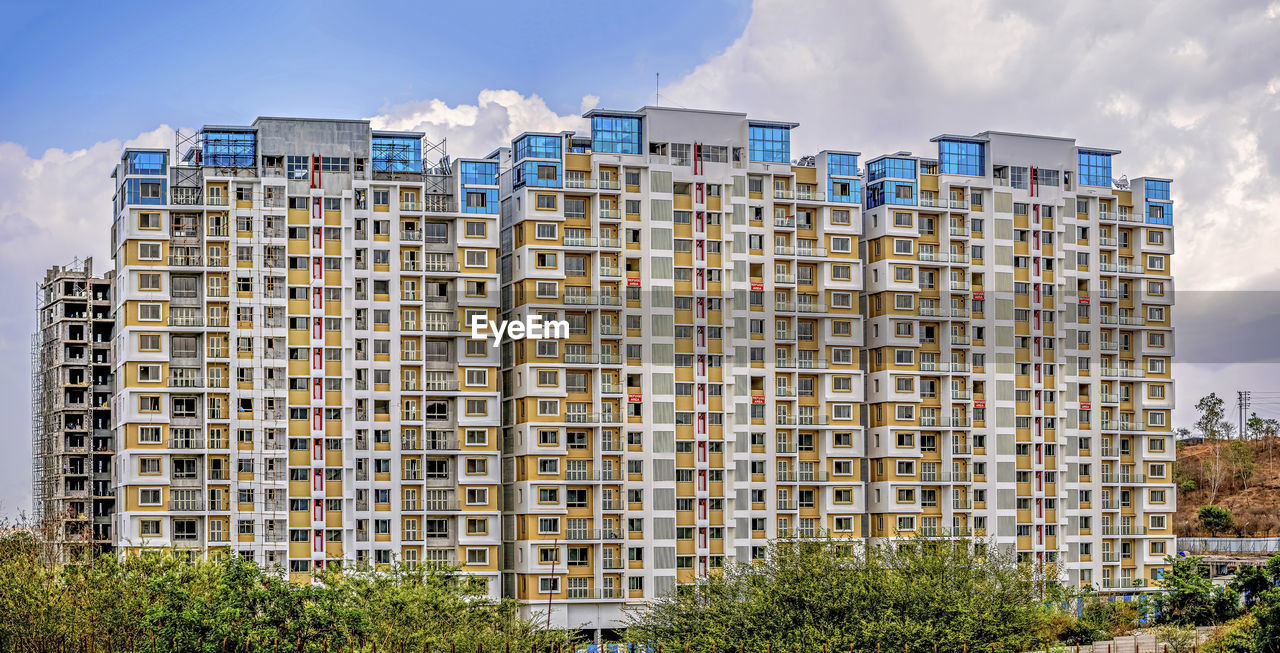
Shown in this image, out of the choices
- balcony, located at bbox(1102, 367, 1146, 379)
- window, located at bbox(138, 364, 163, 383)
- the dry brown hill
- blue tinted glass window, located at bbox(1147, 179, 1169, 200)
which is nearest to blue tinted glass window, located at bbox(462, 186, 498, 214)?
window, located at bbox(138, 364, 163, 383)

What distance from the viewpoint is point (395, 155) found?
6619 cm

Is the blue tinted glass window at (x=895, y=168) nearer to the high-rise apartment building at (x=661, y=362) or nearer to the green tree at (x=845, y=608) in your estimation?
the high-rise apartment building at (x=661, y=362)

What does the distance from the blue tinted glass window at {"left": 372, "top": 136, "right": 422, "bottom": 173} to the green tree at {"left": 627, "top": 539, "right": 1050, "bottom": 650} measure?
70.0 ft

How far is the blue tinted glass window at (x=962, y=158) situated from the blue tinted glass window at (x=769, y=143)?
7.52 metres

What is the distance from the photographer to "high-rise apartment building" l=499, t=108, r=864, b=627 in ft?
214

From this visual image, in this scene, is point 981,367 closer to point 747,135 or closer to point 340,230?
point 747,135

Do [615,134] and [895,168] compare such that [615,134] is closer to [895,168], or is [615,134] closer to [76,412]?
[895,168]

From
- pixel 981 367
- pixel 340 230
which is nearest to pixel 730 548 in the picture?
pixel 981 367

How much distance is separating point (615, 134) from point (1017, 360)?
2089cm

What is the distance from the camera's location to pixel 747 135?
2697 inches

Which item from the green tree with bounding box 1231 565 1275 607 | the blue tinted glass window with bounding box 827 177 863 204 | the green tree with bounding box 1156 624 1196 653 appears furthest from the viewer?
the blue tinted glass window with bounding box 827 177 863 204

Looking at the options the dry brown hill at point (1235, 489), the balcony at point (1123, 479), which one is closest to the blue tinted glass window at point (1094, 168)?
the balcony at point (1123, 479)

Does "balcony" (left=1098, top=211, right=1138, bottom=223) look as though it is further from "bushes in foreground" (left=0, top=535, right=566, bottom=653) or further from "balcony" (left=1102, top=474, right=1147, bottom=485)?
"bushes in foreground" (left=0, top=535, right=566, bottom=653)

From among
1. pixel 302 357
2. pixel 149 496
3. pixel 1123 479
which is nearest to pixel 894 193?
pixel 1123 479
